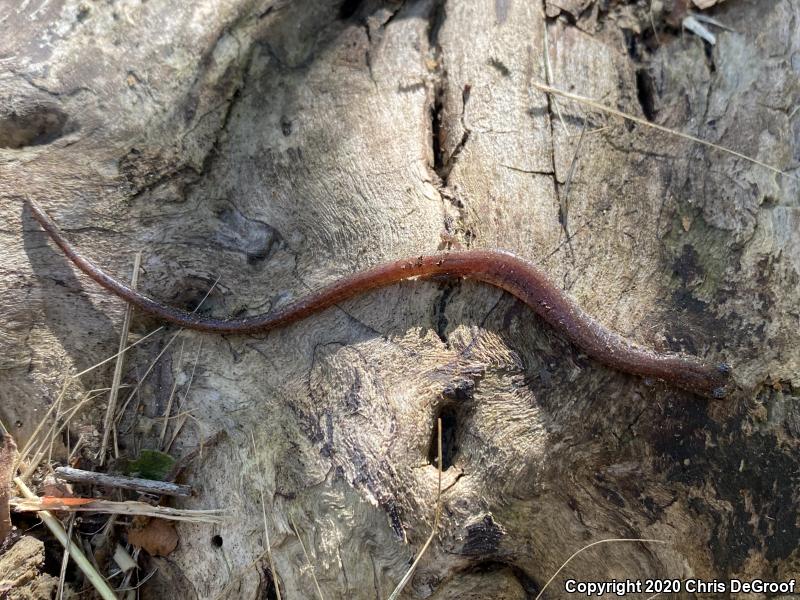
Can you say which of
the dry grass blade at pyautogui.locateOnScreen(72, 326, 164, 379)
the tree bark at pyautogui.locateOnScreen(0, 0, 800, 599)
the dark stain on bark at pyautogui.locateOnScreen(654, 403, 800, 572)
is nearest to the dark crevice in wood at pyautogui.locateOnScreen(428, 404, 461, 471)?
the tree bark at pyautogui.locateOnScreen(0, 0, 800, 599)

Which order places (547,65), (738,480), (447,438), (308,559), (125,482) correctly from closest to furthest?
(738,480) → (308,559) → (447,438) → (125,482) → (547,65)

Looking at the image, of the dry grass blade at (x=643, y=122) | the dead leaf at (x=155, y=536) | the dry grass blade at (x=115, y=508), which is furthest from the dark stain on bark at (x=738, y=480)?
the dead leaf at (x=155, y=536)

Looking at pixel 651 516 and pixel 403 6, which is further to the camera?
pixel 403 6

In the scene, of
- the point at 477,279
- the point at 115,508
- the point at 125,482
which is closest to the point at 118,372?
the point at 125,482

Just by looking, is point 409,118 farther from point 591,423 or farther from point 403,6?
point 591,423

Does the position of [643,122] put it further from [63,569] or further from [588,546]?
[63,569]

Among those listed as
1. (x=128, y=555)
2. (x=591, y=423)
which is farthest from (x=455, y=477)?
(x=128, y=555)
